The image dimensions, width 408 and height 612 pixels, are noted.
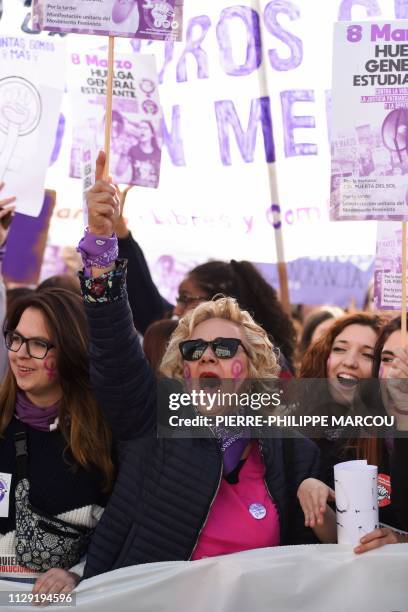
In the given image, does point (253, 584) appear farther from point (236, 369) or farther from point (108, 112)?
point (108, 112)

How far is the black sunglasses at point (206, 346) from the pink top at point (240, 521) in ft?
1.13

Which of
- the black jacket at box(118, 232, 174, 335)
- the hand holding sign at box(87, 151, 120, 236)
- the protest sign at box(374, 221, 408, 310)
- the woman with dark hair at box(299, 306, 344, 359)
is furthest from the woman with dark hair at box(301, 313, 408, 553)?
the woman with dark hair at box(299, 306, 344, 359)

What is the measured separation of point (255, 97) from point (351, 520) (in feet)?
7.73

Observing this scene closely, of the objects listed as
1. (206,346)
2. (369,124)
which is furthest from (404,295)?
(206,346)

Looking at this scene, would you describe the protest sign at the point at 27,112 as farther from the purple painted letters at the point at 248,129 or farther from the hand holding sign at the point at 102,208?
the hand holding sign at the point at 102,208

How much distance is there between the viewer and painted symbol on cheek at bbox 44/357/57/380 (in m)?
2.95

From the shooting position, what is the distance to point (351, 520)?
2.60 m

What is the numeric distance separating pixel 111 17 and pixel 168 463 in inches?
56.2

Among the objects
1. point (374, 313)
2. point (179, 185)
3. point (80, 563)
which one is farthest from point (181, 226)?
point (80, 563)

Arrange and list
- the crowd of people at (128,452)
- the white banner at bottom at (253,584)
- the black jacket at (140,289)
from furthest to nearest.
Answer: the black jacket at (140,289), the crowd of people at (128,452), the white banner at bottom at (253,584)

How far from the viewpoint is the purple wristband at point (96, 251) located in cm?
266

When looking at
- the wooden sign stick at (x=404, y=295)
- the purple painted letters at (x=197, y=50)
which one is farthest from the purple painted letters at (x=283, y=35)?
the wooden sign stick at (x=404, y=295)

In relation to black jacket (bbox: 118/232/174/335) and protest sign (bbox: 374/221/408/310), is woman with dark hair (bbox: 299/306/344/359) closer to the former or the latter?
black jacket (bbox: 118/232/174/335)

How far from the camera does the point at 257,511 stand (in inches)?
107
